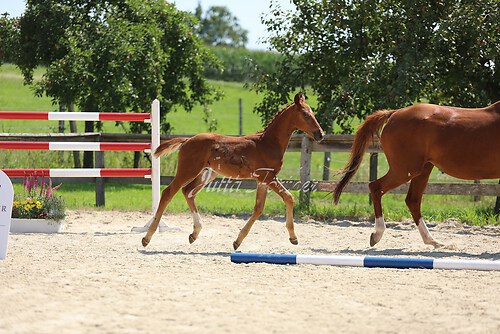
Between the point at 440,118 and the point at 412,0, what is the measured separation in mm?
4337

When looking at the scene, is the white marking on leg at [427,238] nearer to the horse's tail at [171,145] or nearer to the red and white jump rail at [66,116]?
the horse's tail at [171,145]

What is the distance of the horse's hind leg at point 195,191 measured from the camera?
26.9 ft

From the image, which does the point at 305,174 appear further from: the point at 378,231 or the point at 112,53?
the point at 112,53

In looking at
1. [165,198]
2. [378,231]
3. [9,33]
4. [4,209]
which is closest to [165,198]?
[165,198]

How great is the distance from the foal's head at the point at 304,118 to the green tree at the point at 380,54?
4.14m

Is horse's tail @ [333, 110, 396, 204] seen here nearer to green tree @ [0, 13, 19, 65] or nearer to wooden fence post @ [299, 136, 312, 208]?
wooden fence post @ [299, 136, 312, 208]

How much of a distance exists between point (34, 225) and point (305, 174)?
4357 mm

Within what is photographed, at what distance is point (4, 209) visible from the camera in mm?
7070

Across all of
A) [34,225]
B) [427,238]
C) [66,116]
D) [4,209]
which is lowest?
[34,225]

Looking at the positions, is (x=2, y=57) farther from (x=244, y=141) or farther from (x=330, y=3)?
(x=244, y=141)

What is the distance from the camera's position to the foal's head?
7840mm

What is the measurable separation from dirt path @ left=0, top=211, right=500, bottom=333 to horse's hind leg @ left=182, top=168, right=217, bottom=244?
0.20 m

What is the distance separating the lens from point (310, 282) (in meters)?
6.10

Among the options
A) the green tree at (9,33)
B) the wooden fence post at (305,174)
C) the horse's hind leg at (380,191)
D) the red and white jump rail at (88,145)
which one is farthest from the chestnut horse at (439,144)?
the green tree at (9,33)
